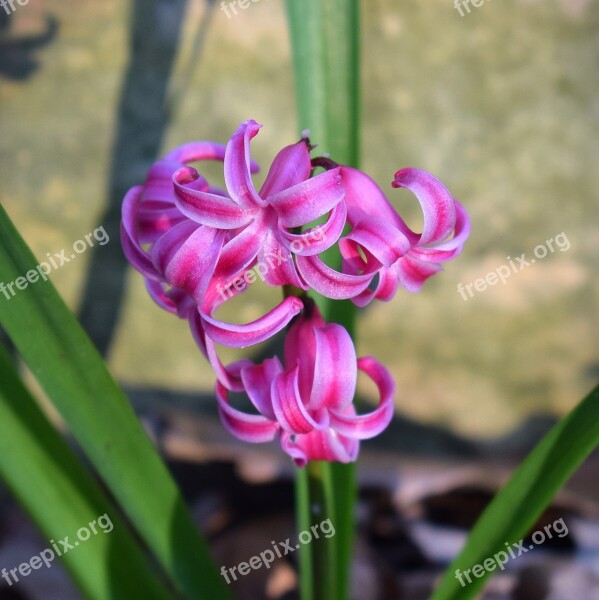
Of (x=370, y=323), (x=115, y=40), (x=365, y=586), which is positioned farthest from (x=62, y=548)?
(x=115, y=40)

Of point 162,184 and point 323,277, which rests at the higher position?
point 162,184

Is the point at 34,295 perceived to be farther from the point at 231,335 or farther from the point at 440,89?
the point at 440,89

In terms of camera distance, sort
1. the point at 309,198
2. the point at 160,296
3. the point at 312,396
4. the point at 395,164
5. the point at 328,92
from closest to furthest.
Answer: the point at 309,198 < the point at 312,396 < the point at 160,296 < the point at 328,92 < the point at 395,164

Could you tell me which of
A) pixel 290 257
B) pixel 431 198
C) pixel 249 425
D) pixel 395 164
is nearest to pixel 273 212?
pixel 290 257

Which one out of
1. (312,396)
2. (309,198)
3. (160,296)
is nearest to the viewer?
(309,198)

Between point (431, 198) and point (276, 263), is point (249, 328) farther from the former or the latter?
point (431, 198)

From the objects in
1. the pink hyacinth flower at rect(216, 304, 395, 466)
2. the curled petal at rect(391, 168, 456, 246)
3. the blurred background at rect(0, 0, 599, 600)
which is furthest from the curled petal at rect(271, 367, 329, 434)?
the blurred background at rect(0, 0, 599, 600)
